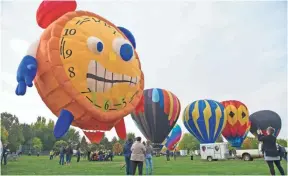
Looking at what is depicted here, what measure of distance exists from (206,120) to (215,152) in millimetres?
2907

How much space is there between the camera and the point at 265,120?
34531 millimetres

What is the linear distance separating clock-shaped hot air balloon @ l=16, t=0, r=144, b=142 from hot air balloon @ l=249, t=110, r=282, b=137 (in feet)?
87.3

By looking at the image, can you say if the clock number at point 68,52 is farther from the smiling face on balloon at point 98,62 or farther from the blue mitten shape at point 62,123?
the blue mitten shape at point 62,123

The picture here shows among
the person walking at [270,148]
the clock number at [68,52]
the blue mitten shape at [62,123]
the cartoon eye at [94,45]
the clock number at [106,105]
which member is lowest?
the person walking at [270,148]

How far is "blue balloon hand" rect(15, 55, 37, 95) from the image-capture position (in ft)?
29.8

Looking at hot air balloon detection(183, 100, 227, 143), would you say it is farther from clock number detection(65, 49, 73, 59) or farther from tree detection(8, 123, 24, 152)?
Result: tree detection(8, 123, 24, 152)

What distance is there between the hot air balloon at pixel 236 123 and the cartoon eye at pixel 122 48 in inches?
967

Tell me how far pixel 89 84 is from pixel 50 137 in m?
71.6

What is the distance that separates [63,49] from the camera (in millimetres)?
9430

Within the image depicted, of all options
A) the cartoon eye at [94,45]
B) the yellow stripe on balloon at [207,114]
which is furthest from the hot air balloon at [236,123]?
the cartoon eye at [94,45]

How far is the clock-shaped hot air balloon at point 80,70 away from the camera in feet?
30.5

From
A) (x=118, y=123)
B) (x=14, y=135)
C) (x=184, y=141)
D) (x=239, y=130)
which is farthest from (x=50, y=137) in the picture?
(x=118, y=123)

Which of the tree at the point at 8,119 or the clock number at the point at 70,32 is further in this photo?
the tree at the point at 8,119

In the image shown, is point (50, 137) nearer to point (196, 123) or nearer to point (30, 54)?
point (196, 123)
